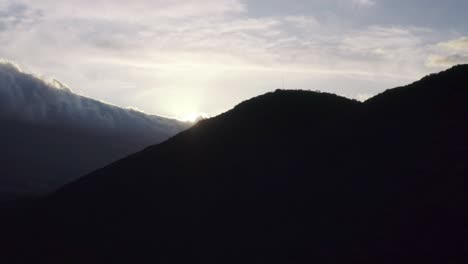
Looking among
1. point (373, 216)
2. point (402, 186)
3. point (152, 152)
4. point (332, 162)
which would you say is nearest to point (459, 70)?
point (332, 162)

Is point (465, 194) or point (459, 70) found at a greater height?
point (459, 70)

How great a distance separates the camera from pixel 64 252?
41625mm

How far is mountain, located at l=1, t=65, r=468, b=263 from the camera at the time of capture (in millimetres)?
27859

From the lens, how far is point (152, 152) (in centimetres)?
5853

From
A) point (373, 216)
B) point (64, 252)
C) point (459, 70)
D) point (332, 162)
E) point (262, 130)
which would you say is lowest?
point (64, 252)

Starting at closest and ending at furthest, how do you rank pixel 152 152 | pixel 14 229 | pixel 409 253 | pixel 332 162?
1. pixel 409 253
2. pixel 332 162
3. pixel 14 229
4. pixel 152 152

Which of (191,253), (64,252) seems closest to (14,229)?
(64,252)

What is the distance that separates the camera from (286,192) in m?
37.7

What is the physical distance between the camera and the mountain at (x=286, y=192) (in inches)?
1097

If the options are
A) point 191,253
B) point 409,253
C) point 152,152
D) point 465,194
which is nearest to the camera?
point 409,253

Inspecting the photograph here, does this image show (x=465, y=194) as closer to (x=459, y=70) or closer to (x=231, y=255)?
(x=231, y=255)

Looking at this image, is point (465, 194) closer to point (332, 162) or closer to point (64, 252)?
point (332, 162)

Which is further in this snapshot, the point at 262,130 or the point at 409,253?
the point at 262,130

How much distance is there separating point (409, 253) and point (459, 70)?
2696cm
